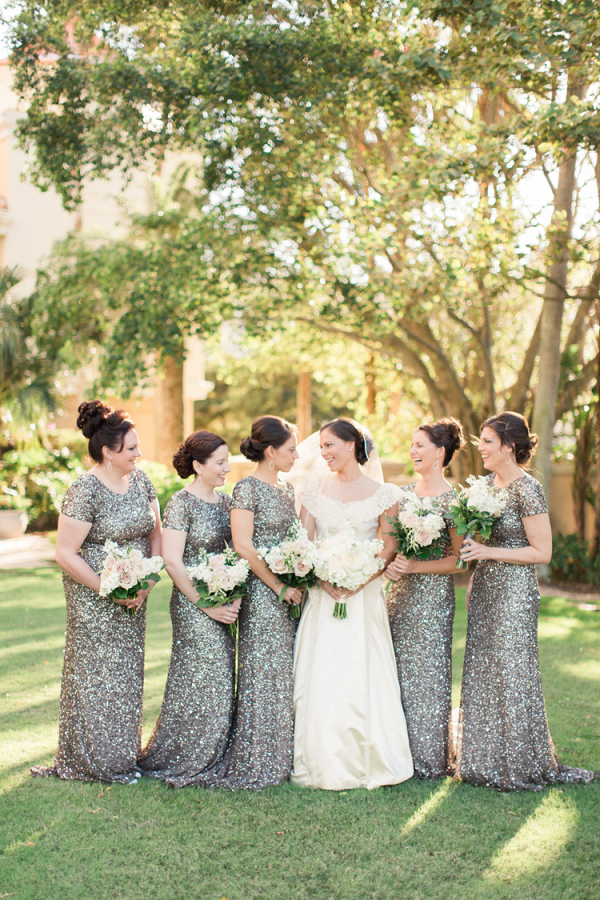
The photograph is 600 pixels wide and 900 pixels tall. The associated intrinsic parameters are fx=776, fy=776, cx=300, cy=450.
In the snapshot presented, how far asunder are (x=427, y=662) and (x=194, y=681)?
1.47 m

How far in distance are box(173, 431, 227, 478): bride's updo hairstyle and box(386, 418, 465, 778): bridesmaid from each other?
4.20 feet

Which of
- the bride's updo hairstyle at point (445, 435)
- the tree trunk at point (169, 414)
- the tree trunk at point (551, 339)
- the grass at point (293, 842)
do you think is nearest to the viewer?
the grass at point (293, 842)

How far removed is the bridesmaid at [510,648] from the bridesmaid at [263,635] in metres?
1.15

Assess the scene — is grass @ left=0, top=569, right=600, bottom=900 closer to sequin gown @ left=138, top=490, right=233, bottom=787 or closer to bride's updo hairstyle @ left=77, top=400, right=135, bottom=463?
sequin gown @ left=138, top=490, right=233, bottom=787

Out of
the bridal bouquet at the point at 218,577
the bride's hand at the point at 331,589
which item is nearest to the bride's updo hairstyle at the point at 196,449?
the bridal bouquet at the point at 218,577

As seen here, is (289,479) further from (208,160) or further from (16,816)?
(208,160)

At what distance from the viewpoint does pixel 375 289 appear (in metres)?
10.6

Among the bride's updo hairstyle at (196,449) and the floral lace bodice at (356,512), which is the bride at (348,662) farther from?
the bride's updo hairstyle at (196,449)

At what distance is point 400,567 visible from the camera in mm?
4898

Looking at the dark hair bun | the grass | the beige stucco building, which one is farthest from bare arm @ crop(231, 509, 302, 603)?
the beige stucco building

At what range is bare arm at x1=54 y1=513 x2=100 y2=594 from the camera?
4.54m

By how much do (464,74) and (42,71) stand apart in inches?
203

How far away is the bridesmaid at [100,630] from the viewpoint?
4625 millimetres

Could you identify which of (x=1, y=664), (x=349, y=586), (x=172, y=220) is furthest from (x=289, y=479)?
(x=172, y=220)
